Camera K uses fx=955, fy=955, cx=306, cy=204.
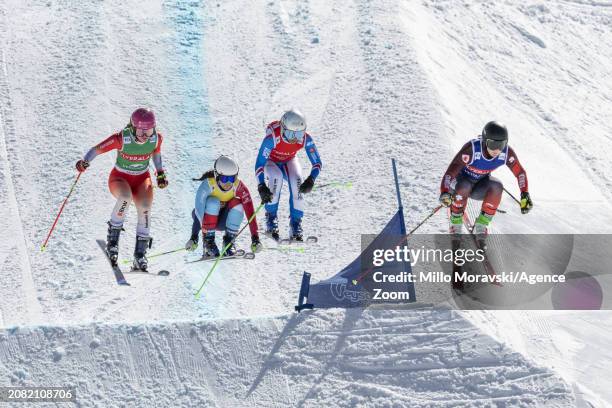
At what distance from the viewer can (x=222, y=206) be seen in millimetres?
13484

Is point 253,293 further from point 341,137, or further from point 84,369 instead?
point 341,137

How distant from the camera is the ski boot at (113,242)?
13.7 metres

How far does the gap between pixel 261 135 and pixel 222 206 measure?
5897 mm

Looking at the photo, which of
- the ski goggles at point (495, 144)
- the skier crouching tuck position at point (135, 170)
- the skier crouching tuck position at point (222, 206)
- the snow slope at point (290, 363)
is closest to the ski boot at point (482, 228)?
the ski goggles at point (495, 144)

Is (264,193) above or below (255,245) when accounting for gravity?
above

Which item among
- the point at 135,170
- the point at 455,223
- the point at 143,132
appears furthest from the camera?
the point at 455,223

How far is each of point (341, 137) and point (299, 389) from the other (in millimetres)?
7676

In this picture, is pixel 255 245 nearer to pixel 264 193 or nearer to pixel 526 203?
pixel 264 193

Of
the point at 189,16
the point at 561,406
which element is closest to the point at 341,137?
the point at 189,16

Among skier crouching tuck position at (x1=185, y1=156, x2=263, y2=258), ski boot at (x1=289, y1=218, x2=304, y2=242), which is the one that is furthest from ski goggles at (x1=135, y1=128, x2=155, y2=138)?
ski boot at (x1=289, y1=218, x2=304, y2=242)

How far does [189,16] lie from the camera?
2338 centimetres

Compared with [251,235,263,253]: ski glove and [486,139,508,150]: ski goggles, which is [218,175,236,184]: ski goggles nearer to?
[251,235,263,253]: ski glove

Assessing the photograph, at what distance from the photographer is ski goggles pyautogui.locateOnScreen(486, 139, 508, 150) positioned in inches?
523

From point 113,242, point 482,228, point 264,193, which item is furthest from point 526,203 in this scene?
point 113,242
